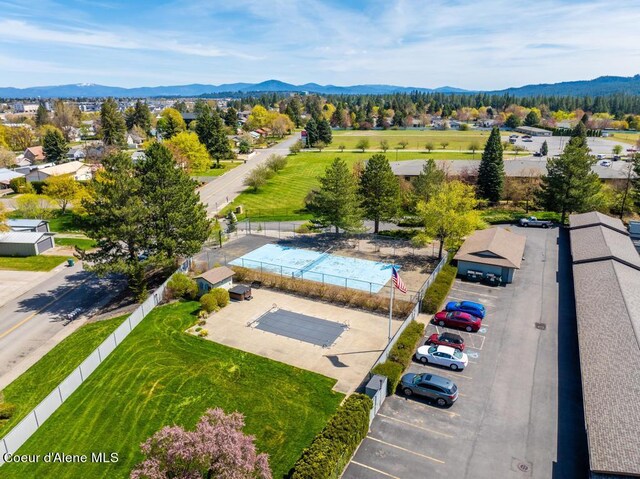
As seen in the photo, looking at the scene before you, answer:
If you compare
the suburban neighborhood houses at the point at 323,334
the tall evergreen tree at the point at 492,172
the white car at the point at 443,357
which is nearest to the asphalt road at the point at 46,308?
the suburban neighborhood houses at the point at 323,334

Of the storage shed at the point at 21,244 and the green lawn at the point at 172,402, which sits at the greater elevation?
the storage shed at the point at 21,244

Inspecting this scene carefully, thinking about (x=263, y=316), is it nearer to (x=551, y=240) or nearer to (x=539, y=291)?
(x=539, y=291)

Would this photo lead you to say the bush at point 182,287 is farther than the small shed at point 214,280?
Yes

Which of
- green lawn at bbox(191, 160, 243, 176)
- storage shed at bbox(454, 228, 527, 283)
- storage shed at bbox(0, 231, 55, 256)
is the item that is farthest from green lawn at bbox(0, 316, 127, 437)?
green lawn at bbox(191, 160, 243, 176)

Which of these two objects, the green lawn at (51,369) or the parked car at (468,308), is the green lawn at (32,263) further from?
the parked car at (468,308)

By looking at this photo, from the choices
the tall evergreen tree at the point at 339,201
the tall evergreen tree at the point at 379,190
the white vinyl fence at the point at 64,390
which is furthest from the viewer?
the tall evergreen tree at the point at 379,190

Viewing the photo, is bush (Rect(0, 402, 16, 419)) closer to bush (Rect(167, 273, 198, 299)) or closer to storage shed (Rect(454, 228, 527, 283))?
bush (Rect(167, 273, 198, 299))
